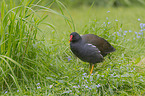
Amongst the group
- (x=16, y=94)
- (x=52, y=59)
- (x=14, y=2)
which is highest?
(x=14, y=2)

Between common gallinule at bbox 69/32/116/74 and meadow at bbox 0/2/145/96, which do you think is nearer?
meadow at bbox 0/2/145/96

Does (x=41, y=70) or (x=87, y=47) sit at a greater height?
(x=87, y=47)

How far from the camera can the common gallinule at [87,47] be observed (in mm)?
3580

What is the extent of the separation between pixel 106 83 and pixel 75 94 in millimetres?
450

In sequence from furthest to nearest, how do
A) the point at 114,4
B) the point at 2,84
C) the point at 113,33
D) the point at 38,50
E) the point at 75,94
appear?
the point at 114,4 < the point at 113,33 < the point at 38,50 < the point at 2,84 < the point at 75,94

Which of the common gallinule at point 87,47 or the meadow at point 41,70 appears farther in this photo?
the common gallinule at point 87,47

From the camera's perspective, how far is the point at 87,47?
360cm

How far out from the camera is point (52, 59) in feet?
11.2

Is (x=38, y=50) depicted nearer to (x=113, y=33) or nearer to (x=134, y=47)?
(x=113, y=33)

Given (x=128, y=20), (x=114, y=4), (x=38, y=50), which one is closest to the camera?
(x=38, y=50)

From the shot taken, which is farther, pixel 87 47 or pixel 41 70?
pixel 87 47

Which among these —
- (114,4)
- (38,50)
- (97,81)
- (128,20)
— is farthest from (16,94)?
(114,4)

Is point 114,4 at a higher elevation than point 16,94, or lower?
higher

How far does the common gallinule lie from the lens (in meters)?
3.58
